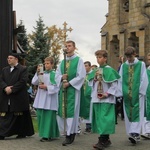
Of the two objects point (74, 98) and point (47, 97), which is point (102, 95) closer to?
point (74, 98)

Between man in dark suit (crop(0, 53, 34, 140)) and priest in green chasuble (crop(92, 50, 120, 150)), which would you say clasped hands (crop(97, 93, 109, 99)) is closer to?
priest in green chasuble (crop(92, 50, 120, 150))

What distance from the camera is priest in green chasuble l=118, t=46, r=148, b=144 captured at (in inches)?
348

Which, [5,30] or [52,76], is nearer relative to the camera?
[52,76]

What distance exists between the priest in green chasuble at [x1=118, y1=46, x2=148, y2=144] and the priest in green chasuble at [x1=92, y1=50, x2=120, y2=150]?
60 cm

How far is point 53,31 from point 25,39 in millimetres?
12727

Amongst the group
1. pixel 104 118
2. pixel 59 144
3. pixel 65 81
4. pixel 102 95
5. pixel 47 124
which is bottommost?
pixel 59 144

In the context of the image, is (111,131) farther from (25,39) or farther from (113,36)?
(25,39)

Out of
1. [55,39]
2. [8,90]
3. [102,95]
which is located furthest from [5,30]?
[55,39]

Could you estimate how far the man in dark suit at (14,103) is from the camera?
31.1 ft

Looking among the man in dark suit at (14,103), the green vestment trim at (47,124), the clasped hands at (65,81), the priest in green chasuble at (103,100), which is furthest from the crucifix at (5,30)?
the priest in green chasuble at (103,100)

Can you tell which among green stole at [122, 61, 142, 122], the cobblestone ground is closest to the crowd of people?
green stole at [122, 61, 142, 122]

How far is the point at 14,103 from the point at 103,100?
7.58ft

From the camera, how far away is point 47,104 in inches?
368

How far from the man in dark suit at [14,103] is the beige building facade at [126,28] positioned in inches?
684
